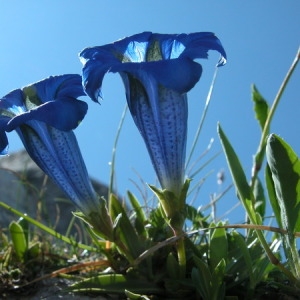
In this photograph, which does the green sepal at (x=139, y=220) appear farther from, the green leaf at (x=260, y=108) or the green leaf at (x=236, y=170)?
the green leaf at (x=260, y=108)

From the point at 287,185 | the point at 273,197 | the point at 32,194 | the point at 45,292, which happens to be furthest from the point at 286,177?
the point at 32,194

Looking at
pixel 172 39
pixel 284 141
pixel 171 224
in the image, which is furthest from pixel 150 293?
pixel 172 39

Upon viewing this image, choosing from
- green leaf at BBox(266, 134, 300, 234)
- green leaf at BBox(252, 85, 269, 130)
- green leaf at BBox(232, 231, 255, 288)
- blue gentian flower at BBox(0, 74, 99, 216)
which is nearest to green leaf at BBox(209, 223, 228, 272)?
green leaf at BBox(232, 231, 255, 288)

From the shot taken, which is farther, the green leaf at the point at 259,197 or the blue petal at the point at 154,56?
the green leaf at the point at 259,197

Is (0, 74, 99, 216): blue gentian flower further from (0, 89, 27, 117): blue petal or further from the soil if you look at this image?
the soil

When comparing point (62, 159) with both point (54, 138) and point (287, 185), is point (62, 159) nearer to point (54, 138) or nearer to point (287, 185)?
point (54, 138)

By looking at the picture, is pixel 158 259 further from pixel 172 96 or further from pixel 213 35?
pixel 213 35

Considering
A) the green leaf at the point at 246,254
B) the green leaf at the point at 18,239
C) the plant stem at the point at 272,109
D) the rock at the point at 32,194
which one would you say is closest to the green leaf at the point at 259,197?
the plant stem at the point at 272,109
